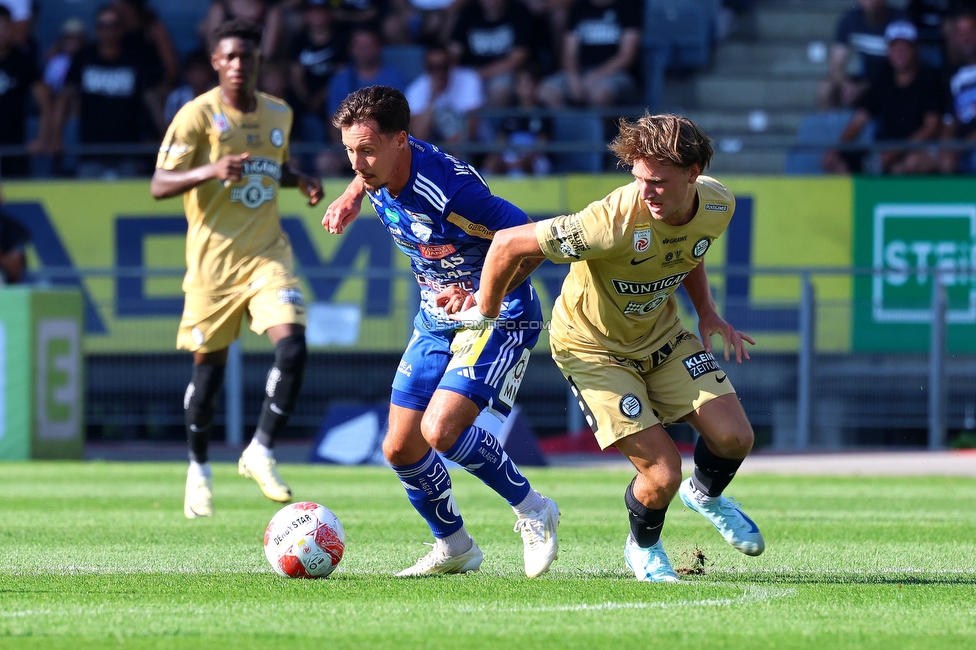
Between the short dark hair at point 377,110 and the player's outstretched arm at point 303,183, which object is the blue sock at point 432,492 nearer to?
the short dark hair at point 377,110

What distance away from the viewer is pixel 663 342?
6.36m

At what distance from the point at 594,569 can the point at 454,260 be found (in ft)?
5.11

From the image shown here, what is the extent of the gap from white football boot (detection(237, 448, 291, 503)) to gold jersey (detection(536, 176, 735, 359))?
2.78 metres

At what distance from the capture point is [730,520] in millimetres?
6457

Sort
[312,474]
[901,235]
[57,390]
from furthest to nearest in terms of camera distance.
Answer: [901,235] < [57,390] < [312,474]

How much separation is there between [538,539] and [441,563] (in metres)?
0.47

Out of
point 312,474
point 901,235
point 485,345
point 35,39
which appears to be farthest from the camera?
point 35,39

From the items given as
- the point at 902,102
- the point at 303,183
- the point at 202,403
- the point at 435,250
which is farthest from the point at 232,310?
the point at 902,102

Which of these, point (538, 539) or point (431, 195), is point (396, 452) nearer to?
point (538, 539)

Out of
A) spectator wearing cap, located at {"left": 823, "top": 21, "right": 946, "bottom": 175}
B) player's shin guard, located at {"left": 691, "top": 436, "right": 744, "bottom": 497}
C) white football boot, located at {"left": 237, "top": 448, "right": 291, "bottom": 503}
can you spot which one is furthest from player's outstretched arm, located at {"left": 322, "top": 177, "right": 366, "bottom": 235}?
spectator wearing cap, located at {"left": 823, "top": 21, "right": 946, "bottom": 175}

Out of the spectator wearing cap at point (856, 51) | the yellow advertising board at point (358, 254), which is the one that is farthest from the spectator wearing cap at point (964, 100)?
the yellow advertising board at point (358, 254)

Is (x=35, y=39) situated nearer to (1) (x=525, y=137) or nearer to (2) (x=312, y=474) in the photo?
(1) (x=525, y=137)

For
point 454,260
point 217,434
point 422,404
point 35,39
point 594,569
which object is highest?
point 35,39

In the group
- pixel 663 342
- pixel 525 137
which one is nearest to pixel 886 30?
pixel 525 137
